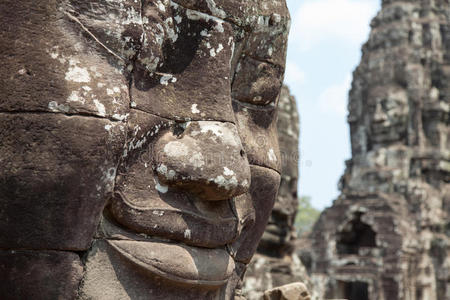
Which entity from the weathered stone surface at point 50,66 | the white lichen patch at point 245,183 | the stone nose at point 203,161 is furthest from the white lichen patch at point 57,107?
the white lichen patch at point 245,183

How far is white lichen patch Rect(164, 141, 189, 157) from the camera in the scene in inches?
97.2

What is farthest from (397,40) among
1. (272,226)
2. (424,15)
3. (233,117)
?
(233,117)

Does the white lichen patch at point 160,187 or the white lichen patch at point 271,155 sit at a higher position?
the white lichen patch at point 271,155

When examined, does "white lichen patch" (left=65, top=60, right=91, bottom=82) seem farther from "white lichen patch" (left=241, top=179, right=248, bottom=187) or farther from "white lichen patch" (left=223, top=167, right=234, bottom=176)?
"white lichen patch" (left=241, top=179, right=248, bottom=187)

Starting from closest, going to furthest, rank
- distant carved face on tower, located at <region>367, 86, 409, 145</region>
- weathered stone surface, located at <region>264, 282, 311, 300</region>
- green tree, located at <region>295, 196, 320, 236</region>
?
weathered stone surface, located at <region>264, 282, 311, 300</region> → distant carved face on tower, located at <region>367, 86, 409, 145</region> → green tree, located at <region>295, 196, 320, 236</region>

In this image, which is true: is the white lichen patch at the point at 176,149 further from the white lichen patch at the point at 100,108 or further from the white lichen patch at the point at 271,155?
the white lichen patch at the point at 271,155

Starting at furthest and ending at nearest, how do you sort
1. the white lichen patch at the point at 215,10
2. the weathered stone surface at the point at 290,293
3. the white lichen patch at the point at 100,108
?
the weathered stone surface at the point at 290,293 → the white lichen patch at the point at 215,10 → the white lichen patch at the point at 100,108

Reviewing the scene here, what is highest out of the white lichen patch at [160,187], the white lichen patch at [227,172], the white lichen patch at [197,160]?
the white lichen patch at [197,160]

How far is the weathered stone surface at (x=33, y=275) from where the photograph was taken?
221 centimetres

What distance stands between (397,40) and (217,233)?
96.5 ft

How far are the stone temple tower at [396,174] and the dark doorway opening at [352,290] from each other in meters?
0.04

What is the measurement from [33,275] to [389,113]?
28809 mm

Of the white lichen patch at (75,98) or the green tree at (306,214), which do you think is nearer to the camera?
the white lichen patch at (75,98)

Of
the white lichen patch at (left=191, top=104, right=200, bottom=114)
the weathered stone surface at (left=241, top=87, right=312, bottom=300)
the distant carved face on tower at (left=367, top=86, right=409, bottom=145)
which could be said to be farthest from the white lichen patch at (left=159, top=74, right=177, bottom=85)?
the distant carved face on tower at (left=367, top=86, right=409, bottom=145)
